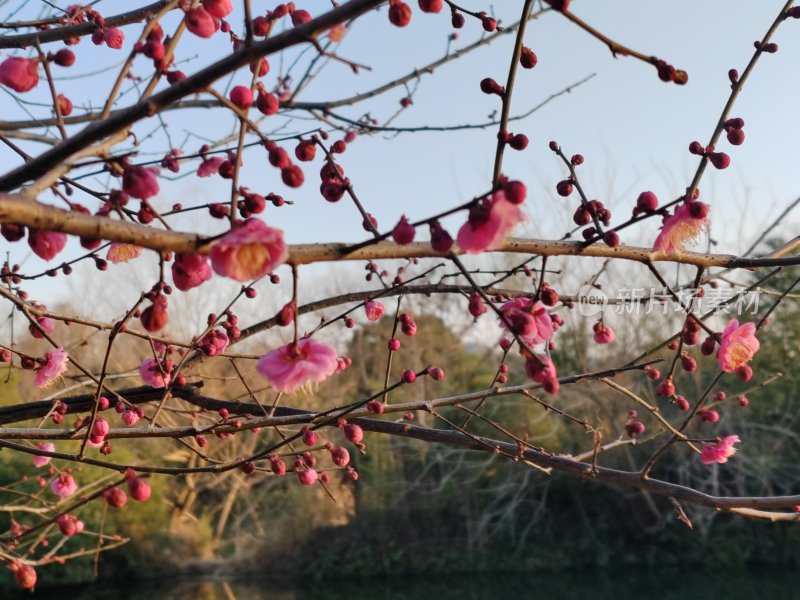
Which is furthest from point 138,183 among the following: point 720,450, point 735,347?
point 720,450

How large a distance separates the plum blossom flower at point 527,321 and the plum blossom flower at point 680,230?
17 cm

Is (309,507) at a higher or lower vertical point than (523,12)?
lower

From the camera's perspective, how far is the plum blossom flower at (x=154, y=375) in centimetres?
132

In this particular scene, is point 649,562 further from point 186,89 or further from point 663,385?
point 186,89

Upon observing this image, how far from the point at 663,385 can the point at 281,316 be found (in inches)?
29.5

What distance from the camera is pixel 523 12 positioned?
68 cm

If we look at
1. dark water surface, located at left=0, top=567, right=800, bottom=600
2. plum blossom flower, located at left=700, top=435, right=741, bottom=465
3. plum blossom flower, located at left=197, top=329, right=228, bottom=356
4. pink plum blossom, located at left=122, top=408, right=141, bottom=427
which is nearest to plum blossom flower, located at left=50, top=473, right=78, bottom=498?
pink plum blossom, located at left=122, top=408, right=141, bottom=427

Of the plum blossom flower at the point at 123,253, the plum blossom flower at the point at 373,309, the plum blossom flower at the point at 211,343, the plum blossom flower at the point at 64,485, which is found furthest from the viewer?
the plum blossom flower at the point at 64,485

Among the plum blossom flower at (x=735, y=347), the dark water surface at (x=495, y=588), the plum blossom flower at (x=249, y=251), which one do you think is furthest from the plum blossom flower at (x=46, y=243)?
the dark water surface at (x=495, y=588)

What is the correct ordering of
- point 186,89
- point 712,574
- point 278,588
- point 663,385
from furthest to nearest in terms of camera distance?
point 278,588, point 712,574, point 663,385, point 186,89

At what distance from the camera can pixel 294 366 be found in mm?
810

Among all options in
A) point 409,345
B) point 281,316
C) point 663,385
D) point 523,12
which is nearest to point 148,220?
point 281,316

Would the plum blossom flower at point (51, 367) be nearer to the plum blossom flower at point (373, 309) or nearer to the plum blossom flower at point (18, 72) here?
the plum blossom flower at point (373, 309)

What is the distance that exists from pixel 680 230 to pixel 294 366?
1.66ft
